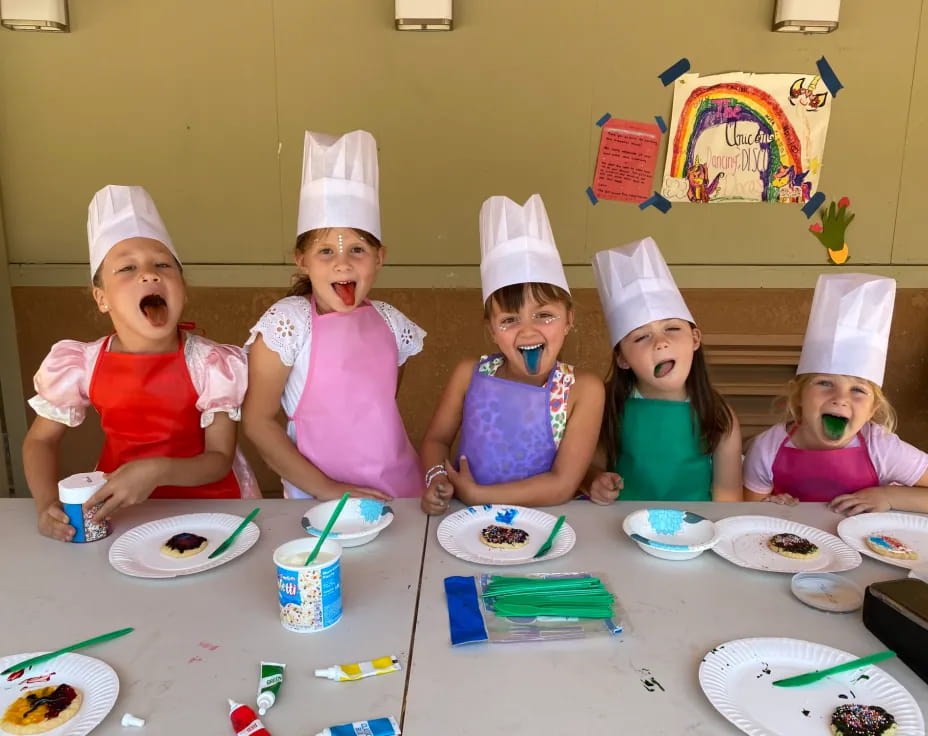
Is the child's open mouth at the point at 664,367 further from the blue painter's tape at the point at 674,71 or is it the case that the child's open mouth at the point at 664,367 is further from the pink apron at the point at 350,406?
the blue painter's tape at the point at 674,71

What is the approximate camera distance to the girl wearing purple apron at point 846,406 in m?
1.60

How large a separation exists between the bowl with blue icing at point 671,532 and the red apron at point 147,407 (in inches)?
38.6

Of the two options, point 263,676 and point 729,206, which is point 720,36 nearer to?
point 729,206

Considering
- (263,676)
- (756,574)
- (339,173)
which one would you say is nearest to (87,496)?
(263,676)

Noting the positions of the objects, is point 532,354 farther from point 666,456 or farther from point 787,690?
point 787,690

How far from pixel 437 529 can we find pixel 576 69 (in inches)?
81.5

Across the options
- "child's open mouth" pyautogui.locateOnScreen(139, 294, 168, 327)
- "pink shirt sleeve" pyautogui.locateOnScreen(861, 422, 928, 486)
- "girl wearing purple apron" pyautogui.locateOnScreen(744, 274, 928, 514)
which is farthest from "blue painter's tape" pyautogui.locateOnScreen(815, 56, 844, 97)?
"child's open mouth" pyautogui.locateOnScreen(139, 294, 168, 327)

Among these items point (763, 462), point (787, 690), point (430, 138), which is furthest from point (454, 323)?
point (787, 690)

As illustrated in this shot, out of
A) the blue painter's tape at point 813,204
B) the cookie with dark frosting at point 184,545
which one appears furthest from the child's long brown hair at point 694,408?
the blue painter's tape at point 813,204

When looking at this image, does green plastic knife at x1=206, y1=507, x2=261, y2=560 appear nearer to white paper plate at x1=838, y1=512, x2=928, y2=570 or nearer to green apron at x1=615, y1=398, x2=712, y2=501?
green apron at x1=615, y1=398, x2=712, y2=501

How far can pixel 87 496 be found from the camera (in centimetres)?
117

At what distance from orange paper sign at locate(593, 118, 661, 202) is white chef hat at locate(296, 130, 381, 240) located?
131cm

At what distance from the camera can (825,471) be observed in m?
1.64

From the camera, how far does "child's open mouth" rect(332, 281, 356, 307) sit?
160 centimetres
